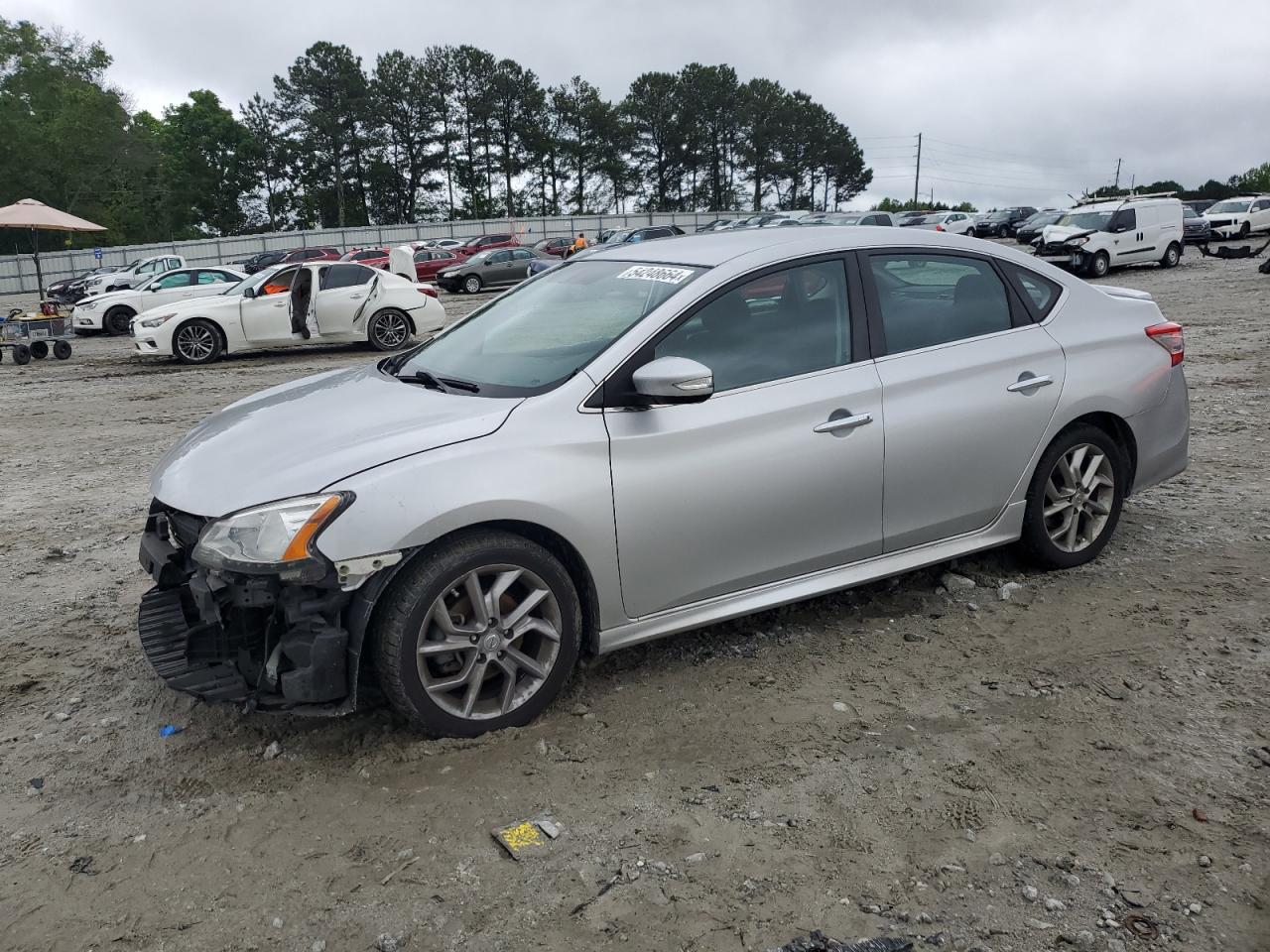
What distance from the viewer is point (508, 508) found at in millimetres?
3357

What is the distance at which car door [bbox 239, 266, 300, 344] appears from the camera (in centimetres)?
1595

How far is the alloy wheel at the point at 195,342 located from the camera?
15.7 metres

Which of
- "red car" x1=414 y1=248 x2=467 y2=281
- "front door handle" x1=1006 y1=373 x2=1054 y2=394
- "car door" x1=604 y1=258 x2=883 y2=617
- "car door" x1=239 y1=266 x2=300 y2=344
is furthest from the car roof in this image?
"red car" x1=414 y1=248 x2=467 y2=281

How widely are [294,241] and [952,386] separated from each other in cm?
5608

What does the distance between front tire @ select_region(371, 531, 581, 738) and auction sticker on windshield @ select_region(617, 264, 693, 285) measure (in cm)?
127

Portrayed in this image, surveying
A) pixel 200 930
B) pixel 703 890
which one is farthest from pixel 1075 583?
pixel 200 930

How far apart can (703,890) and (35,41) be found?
94.7 metres

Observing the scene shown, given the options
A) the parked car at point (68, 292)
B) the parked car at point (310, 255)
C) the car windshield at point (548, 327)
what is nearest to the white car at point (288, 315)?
the car windshield at point (548, 327)

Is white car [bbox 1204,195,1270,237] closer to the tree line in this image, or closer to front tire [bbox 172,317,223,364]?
front tire [bbox 172,317,223,364]

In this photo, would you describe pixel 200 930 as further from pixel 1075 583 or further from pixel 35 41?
pixel 35 41

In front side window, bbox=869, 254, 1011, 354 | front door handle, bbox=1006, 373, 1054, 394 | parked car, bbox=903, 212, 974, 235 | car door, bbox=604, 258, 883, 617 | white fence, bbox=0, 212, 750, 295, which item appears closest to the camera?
car door, bbox=604, 258, 883, 617

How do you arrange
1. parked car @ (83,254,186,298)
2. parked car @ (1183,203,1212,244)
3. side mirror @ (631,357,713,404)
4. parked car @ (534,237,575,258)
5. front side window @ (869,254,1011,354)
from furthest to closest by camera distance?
parked car @ (534,237,575,258) → parked car @ (1183,203,1212,244) → parked car @ (83,254,186,298) → front side window @ (869,254,1011,354) → side mirror @ (631,357,713,404)

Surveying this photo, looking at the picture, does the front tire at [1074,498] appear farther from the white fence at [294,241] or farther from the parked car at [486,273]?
the white fence at [294,241]

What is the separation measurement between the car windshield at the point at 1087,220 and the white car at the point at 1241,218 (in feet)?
48.2
